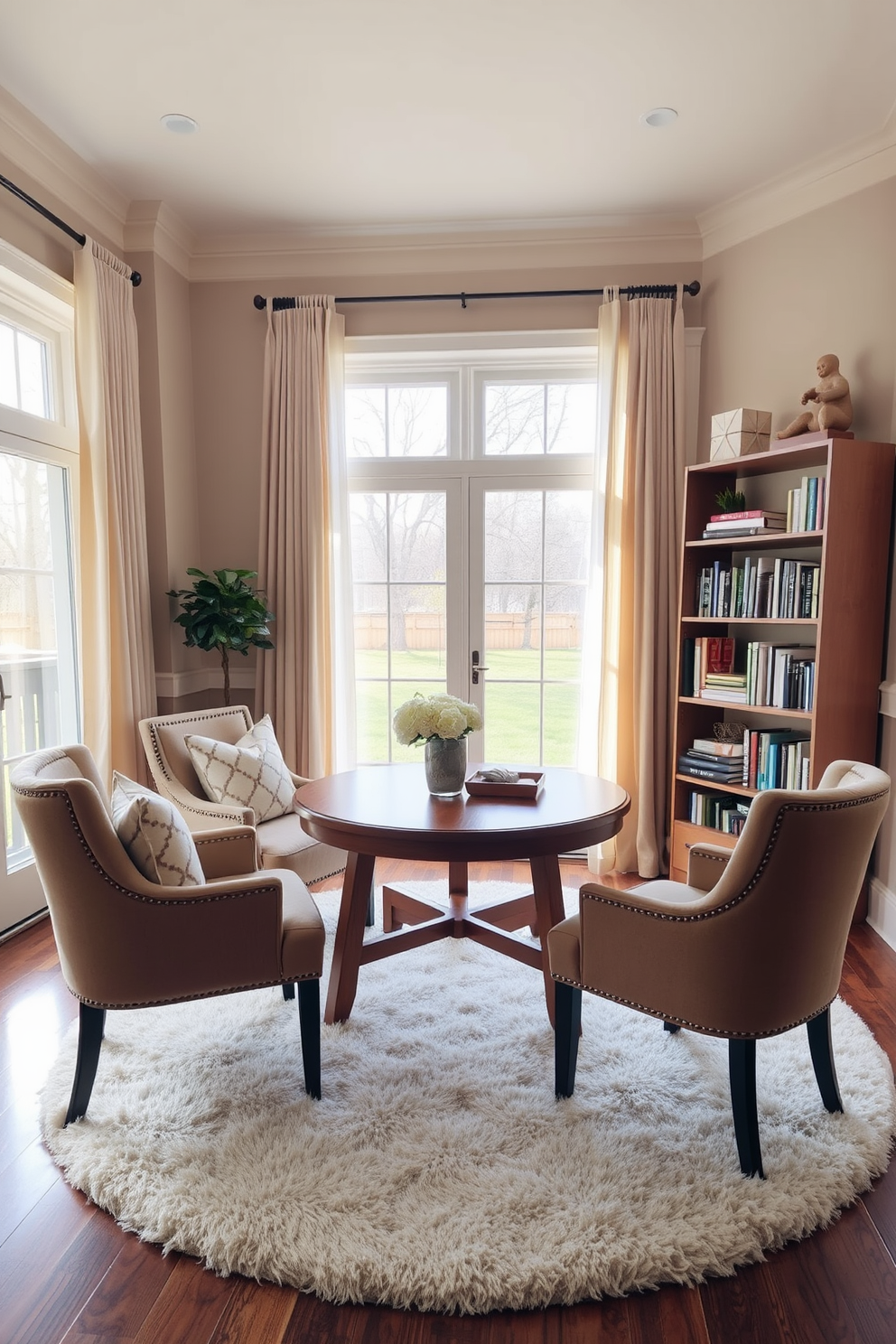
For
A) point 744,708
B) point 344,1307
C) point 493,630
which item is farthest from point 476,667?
point 344,1307

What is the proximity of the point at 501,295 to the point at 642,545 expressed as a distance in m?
1.42

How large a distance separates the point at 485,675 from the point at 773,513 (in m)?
1.62

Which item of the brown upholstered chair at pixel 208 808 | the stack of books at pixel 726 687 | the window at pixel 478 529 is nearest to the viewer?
the brown upholstered chair at pixel 208 808

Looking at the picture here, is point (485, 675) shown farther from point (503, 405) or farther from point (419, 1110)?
point (419, 1110)

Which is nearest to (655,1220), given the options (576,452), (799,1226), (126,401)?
(799,1226)

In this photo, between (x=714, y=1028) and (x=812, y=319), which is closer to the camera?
(x=714, y=1028)

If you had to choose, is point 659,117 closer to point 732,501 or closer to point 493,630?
point 732,501

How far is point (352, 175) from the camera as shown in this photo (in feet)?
11.3

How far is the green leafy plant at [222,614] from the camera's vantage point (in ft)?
12.1

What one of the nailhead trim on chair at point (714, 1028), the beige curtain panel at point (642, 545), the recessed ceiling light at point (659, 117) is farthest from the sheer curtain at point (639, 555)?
the nailhead trim on chair at point (714, 1028)

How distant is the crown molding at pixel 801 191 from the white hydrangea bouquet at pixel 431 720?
8.87 feet

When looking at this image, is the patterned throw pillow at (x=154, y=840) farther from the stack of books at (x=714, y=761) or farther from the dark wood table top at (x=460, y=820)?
the stack of books at (x=714, y=761)

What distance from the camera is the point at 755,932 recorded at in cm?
172

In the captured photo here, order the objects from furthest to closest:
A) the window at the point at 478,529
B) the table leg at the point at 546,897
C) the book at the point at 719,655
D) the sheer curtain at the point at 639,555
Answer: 1. the window at the point at 478,529
2. the sheer curtain at the point at 639,555
3. the book at the point at 719,655
4. the table leg at the point at 546,897
